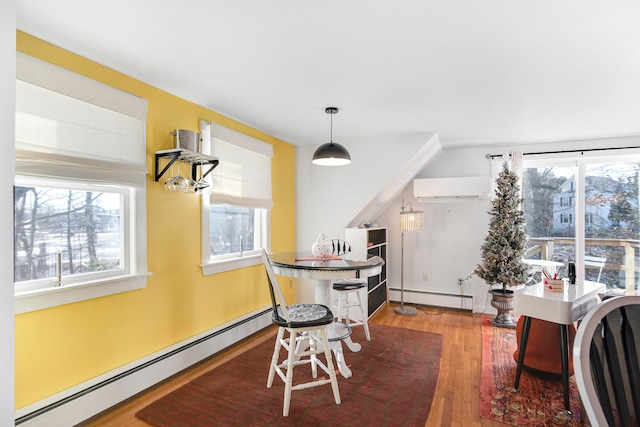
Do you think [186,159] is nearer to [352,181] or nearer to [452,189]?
[352,181]

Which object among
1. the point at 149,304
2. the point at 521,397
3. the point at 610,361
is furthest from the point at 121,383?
the point at 521,397

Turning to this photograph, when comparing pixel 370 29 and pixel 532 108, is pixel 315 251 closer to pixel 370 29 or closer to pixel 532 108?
pixel 370 29

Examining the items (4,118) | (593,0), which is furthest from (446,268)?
(4,118)

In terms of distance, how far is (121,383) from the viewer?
7.38ft

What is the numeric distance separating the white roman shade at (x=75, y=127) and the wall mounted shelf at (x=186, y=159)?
0.42 feet

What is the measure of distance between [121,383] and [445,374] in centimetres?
238

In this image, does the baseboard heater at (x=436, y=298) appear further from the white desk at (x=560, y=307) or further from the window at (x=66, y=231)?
the window at (x=66, y=231)

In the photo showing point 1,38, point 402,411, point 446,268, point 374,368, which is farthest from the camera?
point 446,268

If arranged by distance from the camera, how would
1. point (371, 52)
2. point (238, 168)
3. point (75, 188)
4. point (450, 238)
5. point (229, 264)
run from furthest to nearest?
1. point (450, 238)
2. point (238, 168)
3. point (229, 264)
4. point (75, 188)
5. point (371, 52)

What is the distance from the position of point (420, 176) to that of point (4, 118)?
15.0 feet

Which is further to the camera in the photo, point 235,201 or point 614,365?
point 235,201

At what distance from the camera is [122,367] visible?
89.4 inches

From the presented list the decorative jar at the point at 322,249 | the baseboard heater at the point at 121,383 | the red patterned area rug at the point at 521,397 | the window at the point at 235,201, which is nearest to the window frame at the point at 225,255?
the window at the point at 235,201

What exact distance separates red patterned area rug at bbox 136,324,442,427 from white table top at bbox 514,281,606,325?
0.90m
